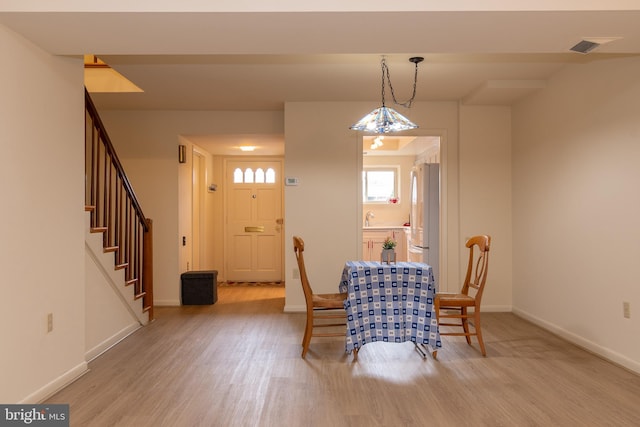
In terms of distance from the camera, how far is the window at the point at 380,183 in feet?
27.9

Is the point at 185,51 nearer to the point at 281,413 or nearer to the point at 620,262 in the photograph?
the point at 281,413

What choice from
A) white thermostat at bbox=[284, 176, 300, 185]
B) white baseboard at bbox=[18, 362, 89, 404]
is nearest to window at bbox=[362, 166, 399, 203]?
white thermostat at bbox=[284, 176, 300, 185]

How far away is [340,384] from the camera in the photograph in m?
2.94

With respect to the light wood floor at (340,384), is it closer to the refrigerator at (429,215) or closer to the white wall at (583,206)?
the white wall at (583,206)

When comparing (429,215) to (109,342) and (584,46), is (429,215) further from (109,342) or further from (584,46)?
(109,342)

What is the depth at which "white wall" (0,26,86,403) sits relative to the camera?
240 cm

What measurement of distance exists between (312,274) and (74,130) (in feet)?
9.69

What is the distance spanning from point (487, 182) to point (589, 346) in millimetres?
2132

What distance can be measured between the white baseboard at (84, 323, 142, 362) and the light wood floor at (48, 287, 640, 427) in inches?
3.1

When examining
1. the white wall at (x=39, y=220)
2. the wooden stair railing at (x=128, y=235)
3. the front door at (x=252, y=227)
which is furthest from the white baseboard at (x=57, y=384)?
the front door at (x=252, y=227)

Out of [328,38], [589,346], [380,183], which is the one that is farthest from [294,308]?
[380,183]

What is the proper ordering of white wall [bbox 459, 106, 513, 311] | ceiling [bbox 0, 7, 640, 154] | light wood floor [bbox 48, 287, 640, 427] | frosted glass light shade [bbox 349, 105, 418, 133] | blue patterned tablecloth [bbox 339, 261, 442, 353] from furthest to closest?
white wall [bbox 459, 106, 513, 311], frosted glass light shade [bbox 349, 105, 418, 133], blue patterned tablecloth [bbox 339, 261, 442, 353], light wood floor [bbox 48, 287, 640, 427], ceiling [bbox 0, 7, 640, 154]

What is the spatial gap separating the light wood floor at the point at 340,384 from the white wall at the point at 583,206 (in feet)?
1.03

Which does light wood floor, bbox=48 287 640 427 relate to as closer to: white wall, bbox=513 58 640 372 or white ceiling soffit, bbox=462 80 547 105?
white wall, bbox=513 58 640 372
